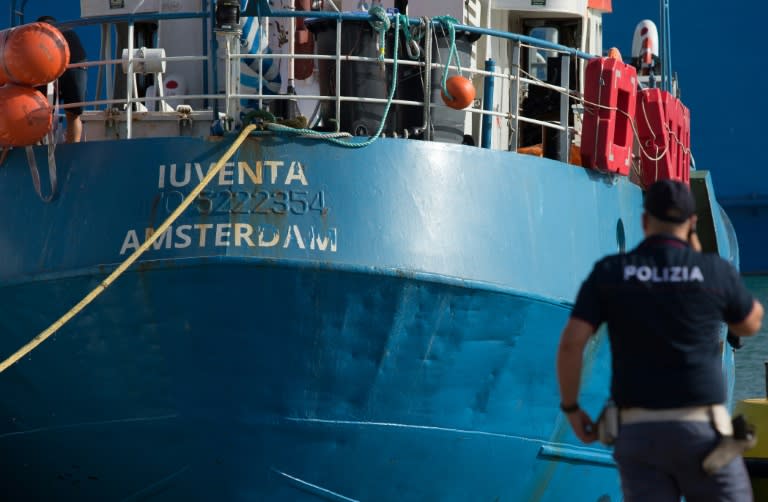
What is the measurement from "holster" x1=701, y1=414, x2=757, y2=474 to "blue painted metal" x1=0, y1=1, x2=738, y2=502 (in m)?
3.04

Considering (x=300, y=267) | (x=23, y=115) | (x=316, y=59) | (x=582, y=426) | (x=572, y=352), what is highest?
(x=316, y=59)

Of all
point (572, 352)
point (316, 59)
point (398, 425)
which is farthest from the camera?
point (316, 59)

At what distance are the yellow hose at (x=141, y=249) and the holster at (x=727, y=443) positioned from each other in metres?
3.69

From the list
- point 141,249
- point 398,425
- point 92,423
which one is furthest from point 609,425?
point 92,423

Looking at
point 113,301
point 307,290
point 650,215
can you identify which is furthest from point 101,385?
point 650,215

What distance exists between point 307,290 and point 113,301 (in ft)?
3.80

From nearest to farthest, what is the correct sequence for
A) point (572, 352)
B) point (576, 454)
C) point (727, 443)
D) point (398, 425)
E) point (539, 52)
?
1. point (727, 443)
2. point (572, 352)
3. point (398, 425)
4. point (576, 454)
5. point (539, 52)

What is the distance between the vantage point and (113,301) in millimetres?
8773

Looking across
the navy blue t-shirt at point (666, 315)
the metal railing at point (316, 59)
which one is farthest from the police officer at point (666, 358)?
the metal railing at point (316, 59)

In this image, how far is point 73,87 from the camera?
33.2 ft

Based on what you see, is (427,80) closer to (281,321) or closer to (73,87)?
(281,321)

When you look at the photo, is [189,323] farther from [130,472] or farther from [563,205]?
[563,205]

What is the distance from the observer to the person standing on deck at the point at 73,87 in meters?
9.88

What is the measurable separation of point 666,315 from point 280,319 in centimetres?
315
